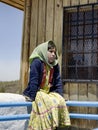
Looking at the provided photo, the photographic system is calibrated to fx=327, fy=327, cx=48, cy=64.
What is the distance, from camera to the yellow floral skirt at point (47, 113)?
11.5 ft

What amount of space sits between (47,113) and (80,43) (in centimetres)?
319

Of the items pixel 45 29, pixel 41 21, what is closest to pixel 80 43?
pixel 45 29

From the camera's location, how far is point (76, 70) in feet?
21.2

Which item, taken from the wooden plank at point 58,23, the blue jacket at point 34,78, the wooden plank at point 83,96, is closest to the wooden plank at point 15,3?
the wooden plank at point 58,23

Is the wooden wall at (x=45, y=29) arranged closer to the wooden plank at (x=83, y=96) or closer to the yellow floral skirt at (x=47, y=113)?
the wooden plank at (x=83, y=96)

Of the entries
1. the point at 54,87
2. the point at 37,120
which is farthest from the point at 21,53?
the point at 37,120

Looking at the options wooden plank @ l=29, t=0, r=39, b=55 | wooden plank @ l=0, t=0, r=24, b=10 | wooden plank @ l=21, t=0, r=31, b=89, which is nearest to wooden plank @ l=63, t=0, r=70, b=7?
wooden plank @ l=29, t=0, r=39, b=55

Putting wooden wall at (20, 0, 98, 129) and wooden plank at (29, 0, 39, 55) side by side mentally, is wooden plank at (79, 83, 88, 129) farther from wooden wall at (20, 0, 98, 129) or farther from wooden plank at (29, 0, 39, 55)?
wooden plank at (29, 0, 39, 55)

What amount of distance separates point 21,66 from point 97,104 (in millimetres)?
3711

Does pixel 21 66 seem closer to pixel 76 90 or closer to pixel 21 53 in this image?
pixel 21 53

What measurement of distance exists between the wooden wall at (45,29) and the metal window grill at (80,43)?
121mm

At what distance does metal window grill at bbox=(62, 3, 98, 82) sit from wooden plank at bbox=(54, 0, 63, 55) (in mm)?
81

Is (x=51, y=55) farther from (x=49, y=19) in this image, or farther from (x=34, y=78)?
(x=49, y=19)

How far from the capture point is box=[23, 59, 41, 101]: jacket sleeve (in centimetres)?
362
